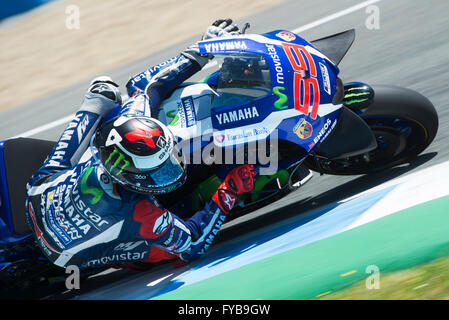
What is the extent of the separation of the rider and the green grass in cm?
107

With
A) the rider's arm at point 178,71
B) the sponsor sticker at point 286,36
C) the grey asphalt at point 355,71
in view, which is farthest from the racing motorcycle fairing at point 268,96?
the grey asphalt at point 355,71

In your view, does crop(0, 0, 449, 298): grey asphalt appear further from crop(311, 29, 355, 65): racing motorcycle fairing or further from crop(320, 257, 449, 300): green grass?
crop(320, 257, 449, 300): green grass

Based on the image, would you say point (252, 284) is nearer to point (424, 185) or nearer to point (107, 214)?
point (107, 214)

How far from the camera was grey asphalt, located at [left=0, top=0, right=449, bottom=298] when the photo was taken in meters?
4.44

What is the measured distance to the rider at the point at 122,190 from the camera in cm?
327

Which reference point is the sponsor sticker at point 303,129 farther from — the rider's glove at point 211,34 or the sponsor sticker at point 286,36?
the rider's glove at point 211,34

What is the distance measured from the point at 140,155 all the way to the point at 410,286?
5.14 ft

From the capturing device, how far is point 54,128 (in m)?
7.32

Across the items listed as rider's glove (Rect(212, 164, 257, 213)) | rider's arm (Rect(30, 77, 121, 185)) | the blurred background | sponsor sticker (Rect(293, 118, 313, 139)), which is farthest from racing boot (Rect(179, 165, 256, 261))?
the blurred background

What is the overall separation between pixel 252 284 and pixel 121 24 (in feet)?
24.6

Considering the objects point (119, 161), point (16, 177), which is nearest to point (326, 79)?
point (119, 161)

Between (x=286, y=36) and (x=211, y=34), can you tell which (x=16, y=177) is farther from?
(x=286, y=36)

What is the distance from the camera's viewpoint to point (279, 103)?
11.9 feet
